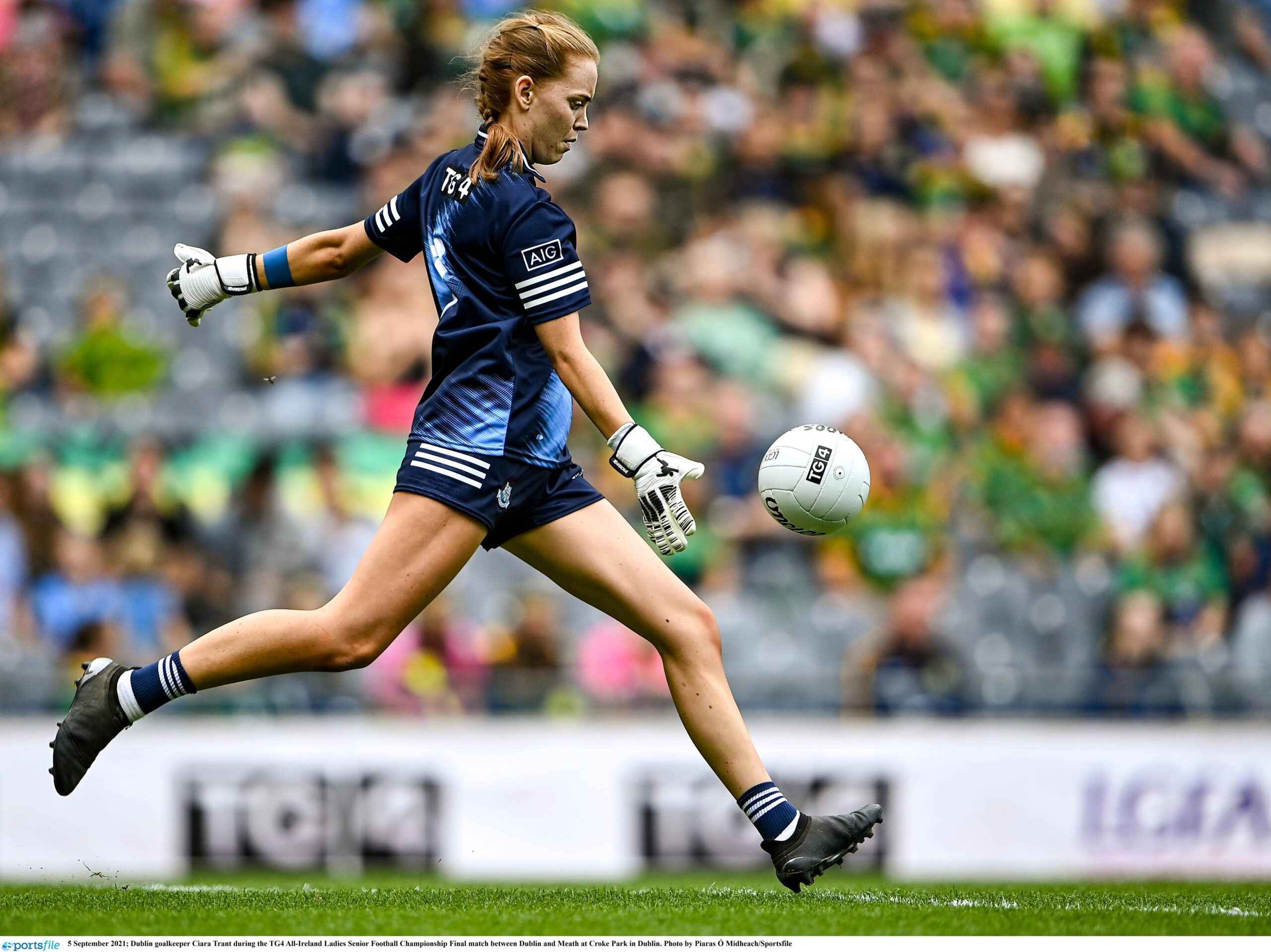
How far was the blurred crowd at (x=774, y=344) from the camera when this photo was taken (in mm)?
10148

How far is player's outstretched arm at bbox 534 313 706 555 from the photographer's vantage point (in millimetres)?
4902

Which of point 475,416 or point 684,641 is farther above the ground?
point 475,416

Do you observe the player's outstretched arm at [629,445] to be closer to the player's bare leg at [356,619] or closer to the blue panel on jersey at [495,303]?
the blue panel on jersey at [495,303]

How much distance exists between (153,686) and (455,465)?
3.69 ft

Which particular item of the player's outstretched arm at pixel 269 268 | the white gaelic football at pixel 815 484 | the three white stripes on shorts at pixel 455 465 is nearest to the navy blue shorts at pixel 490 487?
the three white stripes on shorts at pixel 455 465

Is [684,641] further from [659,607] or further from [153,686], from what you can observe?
[153,686]

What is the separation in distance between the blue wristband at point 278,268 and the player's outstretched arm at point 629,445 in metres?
1.05

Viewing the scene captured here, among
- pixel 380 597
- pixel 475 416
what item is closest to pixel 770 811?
pixel 380 597

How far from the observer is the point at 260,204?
12523mm

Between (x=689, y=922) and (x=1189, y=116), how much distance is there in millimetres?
10949

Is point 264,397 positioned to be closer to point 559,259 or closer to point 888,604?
point 888,604

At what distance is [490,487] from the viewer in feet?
16.4
